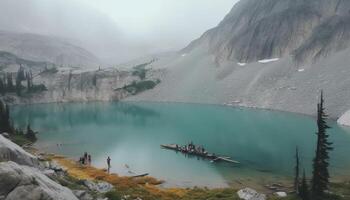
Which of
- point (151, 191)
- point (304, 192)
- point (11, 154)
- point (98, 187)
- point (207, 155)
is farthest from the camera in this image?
point (207, 155)

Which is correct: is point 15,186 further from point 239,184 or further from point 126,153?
point 126,153

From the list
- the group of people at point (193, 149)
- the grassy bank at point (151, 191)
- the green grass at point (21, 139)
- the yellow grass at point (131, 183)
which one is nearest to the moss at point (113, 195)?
the grassy bank at point (151, 191)

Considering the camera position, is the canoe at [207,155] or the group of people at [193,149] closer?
the canoe at [207,155]

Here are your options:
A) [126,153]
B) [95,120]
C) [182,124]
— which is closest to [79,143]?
[126,153]

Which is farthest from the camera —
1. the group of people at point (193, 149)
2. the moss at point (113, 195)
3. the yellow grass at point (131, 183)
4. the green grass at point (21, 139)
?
the green grass at point (21, 139)

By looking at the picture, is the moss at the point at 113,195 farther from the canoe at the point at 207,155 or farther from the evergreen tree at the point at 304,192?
the canoe at the point at 207,155

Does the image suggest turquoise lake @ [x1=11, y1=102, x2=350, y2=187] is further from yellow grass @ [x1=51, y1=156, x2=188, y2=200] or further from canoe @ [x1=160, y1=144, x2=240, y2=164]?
yellow grass @ [x1=51, y1=156, x2=188, y2=200]

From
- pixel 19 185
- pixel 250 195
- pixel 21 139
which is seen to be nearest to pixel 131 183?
pixel 250 195

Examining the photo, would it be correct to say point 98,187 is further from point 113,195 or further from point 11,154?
point 11,154

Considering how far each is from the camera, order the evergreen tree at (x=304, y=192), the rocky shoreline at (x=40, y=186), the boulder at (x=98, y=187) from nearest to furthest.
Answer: the rocky shoreline at (x=40, y=186) < the boulder at (x=98, y=187) < the evergreen tree at (x=304, y=192)

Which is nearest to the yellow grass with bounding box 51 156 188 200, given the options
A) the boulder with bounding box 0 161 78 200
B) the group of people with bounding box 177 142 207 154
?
the boulder with bounding box 0 161 78 200
